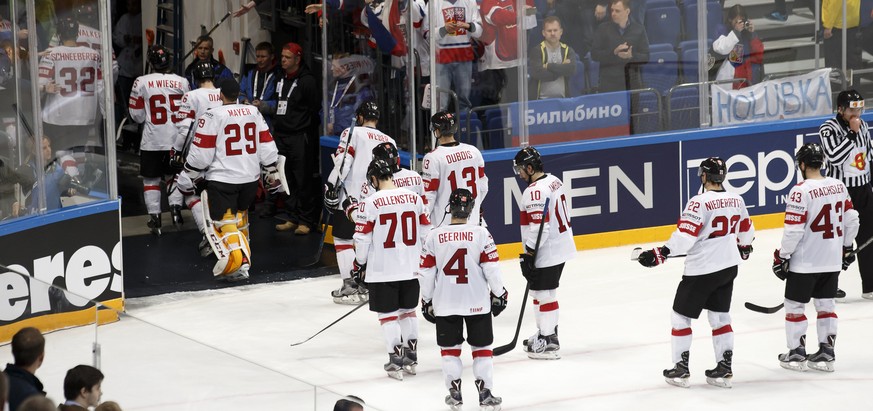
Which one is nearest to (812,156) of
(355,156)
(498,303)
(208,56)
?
(498,303)

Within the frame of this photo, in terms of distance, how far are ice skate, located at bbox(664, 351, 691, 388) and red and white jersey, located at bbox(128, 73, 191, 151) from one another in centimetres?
508

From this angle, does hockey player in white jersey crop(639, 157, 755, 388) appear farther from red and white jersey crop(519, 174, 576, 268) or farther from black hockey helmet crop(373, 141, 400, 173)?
black hockey helmet crop(373, 141, 400, 173)

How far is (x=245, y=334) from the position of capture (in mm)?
9148

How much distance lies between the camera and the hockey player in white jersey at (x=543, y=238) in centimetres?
821

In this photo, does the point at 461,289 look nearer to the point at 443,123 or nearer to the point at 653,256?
the point at 653,256

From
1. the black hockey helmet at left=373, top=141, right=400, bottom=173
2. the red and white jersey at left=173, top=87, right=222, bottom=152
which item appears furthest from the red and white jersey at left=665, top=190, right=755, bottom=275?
the red and white jersey at left=173, top=87, right=222, bottom=152

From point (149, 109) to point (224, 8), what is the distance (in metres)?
2.72

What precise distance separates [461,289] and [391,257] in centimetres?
81

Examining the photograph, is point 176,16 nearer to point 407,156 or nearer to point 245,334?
point 407,156

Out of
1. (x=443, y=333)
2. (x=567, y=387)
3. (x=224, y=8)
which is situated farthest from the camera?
(x=224, y=8)

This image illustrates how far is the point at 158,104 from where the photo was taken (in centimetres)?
1132

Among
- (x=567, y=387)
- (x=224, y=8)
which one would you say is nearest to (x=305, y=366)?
(x=567, y=387)

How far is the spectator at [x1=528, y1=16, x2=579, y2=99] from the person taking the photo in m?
11.1

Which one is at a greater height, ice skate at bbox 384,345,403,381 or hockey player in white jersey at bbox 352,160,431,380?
hockey player in white jersey at bbox 352,160,431,380
